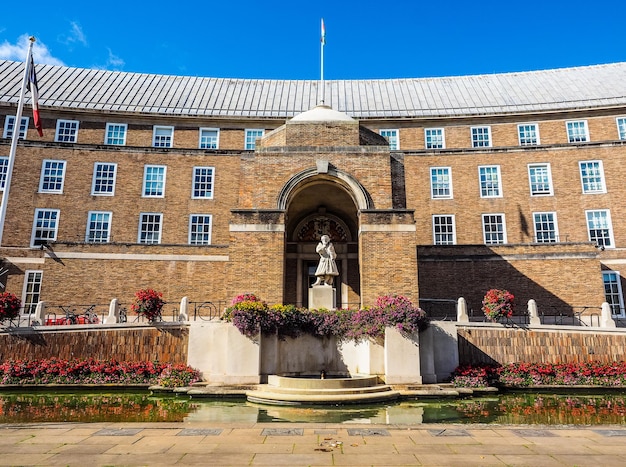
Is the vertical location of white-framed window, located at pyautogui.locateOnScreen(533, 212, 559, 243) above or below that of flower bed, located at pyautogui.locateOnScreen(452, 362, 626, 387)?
above

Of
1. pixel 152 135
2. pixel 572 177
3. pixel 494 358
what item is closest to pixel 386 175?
pixel 494 358

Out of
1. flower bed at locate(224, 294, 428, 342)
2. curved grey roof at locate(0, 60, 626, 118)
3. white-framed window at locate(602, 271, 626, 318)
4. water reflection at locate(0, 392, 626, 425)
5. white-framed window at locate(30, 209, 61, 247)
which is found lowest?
water reflection at locate(0, 392, 626, 425)

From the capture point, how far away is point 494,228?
3209 cm

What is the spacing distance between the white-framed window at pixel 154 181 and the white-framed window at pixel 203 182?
2100 millimetres

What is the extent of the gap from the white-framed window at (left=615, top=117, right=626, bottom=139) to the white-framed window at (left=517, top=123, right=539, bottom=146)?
5.12m

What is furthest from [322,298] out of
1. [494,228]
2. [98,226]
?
[98,226]

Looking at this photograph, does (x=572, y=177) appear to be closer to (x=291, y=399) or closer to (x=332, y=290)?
(x=332, y=290)

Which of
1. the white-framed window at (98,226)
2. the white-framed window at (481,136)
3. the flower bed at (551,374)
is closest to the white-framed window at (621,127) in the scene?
the white-framed window at (481,136)

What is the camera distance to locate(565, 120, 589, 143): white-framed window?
1299 inches

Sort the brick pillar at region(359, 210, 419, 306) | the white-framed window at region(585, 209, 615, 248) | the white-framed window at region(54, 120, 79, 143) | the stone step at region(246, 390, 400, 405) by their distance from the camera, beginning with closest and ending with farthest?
the stone step at region(246, 390, 400, 405), the brick pillar at region(359, 210, 419, 306), the white-framed window at region(585, 209, 615, 248), the white-framed window at region(54, 120, 79, 143)

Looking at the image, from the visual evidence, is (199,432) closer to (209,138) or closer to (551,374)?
(551,374)

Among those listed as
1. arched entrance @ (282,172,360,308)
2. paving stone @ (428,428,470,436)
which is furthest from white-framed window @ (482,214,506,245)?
paving stone @ (428,428,470,436)

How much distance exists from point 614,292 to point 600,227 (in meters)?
4.53

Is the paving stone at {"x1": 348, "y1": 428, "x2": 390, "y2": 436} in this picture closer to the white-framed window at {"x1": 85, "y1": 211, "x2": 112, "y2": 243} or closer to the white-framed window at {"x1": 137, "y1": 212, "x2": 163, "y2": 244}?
the white-framed window at {"x1": 137, "y1": 212, "x2": 163, "y2": 244}
